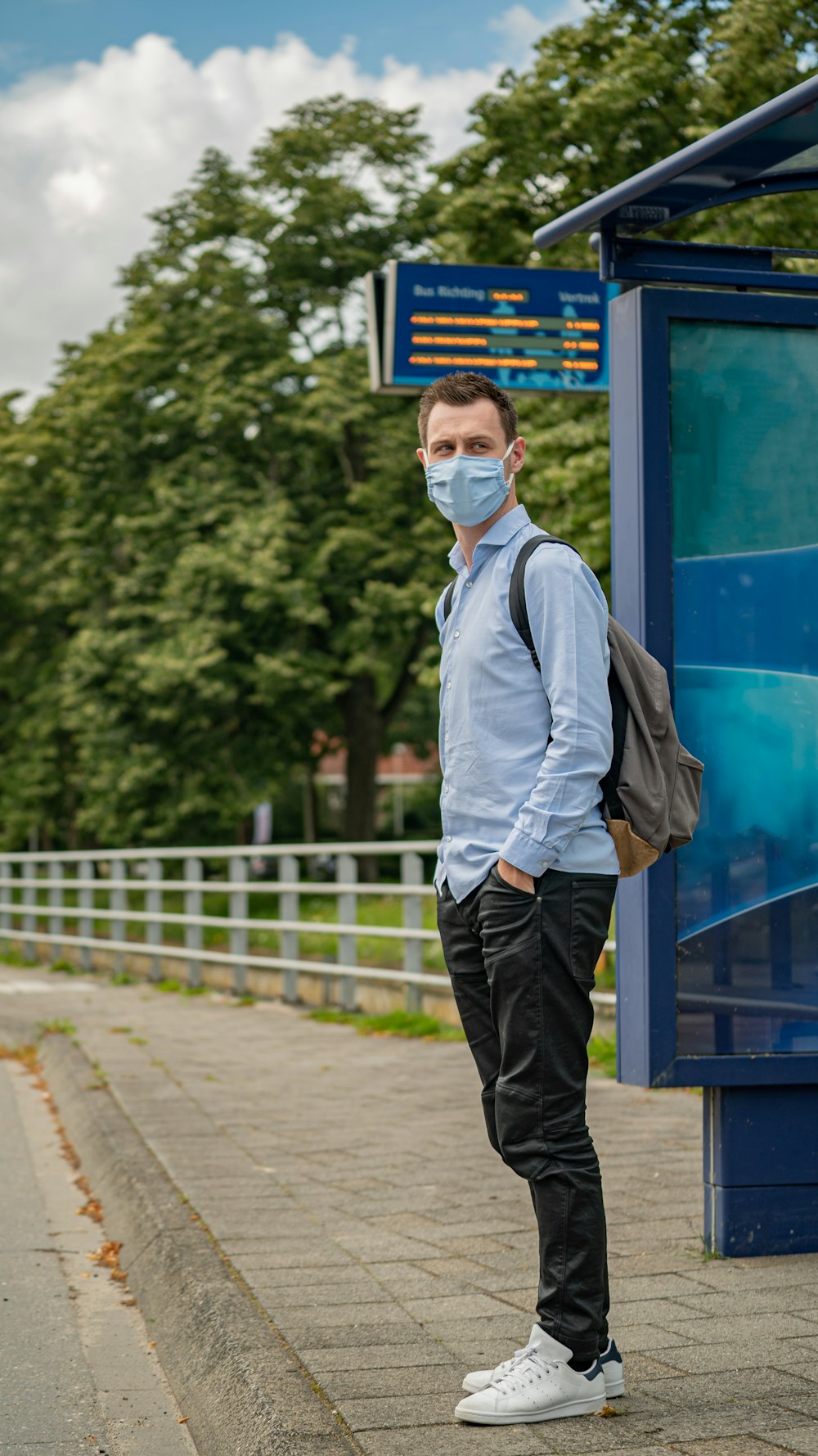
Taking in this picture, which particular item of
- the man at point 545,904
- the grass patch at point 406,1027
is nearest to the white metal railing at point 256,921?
the grass patch at point 406,1027

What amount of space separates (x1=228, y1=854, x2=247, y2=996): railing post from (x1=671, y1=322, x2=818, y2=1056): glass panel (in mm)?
8889

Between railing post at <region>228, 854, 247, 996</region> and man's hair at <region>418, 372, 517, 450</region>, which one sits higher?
man's hair at <region>418, 372, 517, 450</region>

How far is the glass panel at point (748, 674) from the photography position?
172 inches

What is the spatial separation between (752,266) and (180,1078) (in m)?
5.18

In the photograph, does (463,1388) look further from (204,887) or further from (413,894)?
(204,887)

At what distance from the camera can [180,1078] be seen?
833 cm

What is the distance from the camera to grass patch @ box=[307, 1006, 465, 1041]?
1016 cm

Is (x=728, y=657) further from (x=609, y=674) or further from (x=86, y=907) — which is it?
(x=86, y=907)

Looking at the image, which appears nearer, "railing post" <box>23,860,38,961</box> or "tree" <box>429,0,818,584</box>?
"tree" <box>429,0,818,584</box>

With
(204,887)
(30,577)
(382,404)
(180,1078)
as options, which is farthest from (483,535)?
(30,577)

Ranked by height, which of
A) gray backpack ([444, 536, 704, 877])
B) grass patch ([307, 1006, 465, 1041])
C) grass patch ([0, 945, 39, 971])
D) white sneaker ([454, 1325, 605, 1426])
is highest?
gray backpack ([444, 536, 704, 877])

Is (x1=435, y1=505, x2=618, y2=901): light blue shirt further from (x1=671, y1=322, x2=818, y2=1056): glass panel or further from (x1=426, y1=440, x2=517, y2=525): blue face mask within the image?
(x1=671, y1=322, x2=818, y2=1056): glass panel

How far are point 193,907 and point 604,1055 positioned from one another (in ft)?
20.9

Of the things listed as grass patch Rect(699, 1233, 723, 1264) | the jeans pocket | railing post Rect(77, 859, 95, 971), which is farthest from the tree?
the jeans pocket
